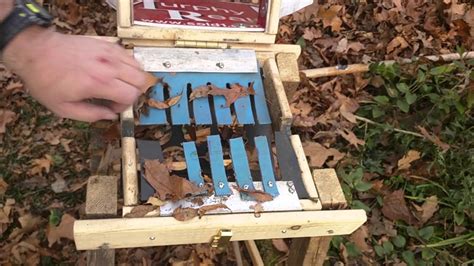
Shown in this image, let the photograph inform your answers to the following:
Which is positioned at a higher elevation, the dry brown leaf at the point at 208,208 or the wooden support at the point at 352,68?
the dry brown leaf at the point at 208,208

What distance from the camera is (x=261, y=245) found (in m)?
2.58

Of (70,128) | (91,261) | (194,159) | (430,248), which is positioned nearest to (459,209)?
(430,248)

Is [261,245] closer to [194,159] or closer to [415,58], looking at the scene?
[194,159]

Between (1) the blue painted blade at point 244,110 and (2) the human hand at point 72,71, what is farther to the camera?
(1) the blue painted blade at point 244,110

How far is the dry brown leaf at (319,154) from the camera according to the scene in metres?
2.70

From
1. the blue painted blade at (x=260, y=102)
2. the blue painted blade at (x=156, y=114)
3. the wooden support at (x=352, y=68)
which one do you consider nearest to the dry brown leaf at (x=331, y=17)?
the wooden support at (x=352, y=68)

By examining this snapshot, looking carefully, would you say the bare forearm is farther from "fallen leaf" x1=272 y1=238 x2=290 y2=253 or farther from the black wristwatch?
"fallen leaf" x1=272 y1=238 x2=290 y2=253

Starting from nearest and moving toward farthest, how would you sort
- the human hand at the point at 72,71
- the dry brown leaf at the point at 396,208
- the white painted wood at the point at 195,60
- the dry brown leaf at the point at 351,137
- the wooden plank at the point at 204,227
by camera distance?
1. the human hand at the point at 72,71
2. the wooden plank at the point at 204,227
3. the white painted wood at the point at 195,60
4. the dry brown leaf at the point at 396,208
5. the dry brown leaf at the point at 351,137

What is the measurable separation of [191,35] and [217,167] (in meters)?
0.59

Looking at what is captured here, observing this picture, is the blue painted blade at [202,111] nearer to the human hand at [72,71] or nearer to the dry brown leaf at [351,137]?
the human hand at [72,71]

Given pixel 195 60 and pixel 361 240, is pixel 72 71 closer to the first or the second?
pixel 195 60

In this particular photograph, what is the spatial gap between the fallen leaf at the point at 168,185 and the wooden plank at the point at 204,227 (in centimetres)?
7

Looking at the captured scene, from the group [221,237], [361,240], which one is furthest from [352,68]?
[221,237]

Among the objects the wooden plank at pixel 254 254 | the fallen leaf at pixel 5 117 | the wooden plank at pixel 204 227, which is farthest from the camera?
the fallen leaf at pixel 5 117
